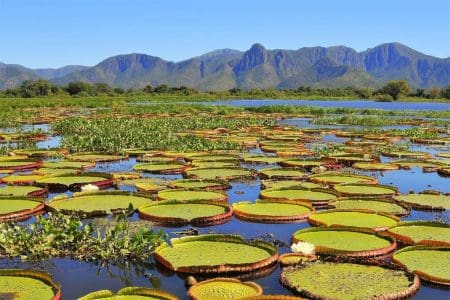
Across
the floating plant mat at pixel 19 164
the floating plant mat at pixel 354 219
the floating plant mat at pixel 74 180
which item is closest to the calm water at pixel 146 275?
the floating plant mat at pixel 354 219

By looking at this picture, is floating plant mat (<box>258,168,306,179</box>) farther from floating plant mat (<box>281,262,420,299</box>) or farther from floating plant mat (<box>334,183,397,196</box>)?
floating plant mat (<box>281,262,420,299</box>)

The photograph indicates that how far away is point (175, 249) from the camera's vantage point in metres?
6.23

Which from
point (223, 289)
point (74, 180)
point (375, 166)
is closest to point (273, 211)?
point (223, 289)

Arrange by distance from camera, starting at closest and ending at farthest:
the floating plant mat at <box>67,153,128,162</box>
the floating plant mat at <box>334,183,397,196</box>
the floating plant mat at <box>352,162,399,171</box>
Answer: the floating plant mat at <box>334,183,397,196</box>
the floating plant mat at <box>352,162,399,171</box>
the floating plant mat at <box>67,153,128,162</box>

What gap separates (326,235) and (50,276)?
337 cm

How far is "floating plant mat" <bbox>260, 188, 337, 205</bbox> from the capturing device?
8.88 m

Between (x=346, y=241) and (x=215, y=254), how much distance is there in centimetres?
168

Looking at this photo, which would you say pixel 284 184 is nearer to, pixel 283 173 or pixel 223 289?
pixel 283 173

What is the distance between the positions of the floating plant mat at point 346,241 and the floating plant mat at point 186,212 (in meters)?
1.45

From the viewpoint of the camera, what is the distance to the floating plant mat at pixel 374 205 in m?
8.28

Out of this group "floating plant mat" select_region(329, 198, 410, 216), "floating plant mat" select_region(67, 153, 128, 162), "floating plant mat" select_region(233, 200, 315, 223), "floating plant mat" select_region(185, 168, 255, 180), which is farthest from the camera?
"floating plant mat" select_region(67, 153, 128, 162)

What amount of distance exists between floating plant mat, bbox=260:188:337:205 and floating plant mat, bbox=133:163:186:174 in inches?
118

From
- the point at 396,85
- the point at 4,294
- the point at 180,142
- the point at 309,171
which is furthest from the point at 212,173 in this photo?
the point at 396,85

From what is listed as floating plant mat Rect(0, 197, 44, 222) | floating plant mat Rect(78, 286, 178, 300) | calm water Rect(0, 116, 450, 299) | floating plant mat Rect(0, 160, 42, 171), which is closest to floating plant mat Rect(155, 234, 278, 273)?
calm water Rect(0, 116, 450, 299)
